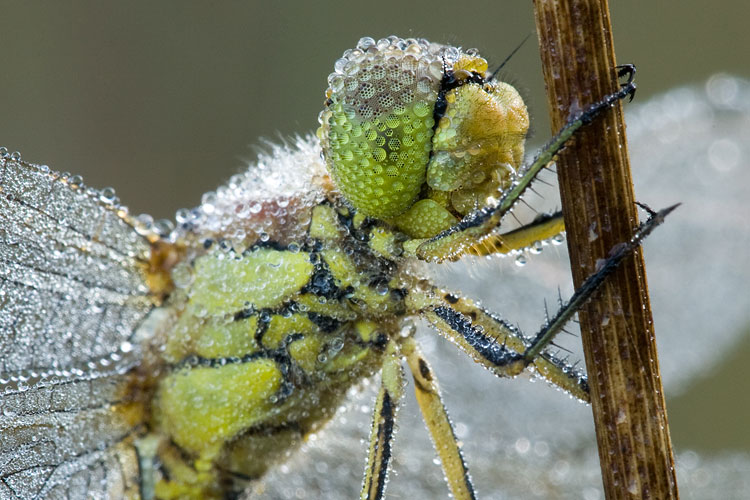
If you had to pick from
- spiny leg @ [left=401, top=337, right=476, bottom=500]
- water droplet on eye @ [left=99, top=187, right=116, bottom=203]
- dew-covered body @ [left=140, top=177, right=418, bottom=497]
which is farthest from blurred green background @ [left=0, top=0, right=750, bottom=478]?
spiny leg @ [left=401, top=337, right=476, bottom=500]

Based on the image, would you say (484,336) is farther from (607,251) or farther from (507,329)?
(607,251)

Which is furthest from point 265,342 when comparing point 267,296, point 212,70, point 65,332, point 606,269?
point 212,70

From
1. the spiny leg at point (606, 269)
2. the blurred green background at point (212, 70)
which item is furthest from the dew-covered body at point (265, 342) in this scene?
the blurred green background at point (212, 70)

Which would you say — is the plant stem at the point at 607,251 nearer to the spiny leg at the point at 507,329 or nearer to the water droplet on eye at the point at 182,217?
the spiny leg at the point at 507,329

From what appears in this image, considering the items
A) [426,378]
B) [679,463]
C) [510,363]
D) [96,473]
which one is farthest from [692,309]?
[96,473]

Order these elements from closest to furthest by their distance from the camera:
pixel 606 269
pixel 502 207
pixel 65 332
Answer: pixel 606 269
pixel 502 207
pixel 65 332

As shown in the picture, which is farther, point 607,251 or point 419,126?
point 419,126

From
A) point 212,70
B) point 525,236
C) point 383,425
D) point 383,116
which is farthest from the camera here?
point 212,70
